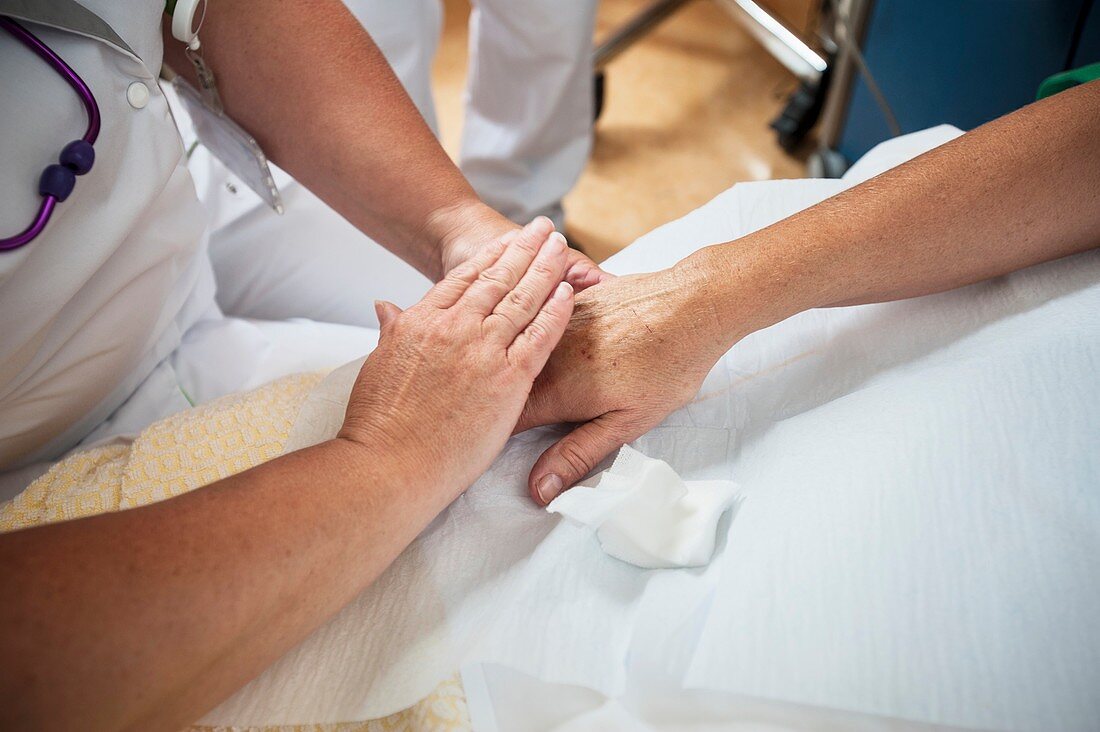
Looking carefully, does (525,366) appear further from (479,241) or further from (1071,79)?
(1071,79)

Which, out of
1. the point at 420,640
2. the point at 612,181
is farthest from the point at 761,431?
the point at 612,181

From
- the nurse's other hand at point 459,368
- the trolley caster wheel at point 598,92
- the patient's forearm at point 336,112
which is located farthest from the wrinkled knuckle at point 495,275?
the trolley caster wheel at point 598,92

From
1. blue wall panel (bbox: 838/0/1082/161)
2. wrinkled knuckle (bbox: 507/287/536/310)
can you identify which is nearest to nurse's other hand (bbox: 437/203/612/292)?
wrinkled knuckle (bbox: 507/287/536/310)

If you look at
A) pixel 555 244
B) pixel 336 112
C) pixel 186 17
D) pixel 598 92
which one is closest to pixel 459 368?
pixel 555 244

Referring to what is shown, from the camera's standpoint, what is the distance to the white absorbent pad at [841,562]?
22.1 inches

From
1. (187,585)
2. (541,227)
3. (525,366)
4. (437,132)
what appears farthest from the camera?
(437,132)

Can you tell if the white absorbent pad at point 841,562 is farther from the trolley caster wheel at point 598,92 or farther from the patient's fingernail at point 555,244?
the trolley caster wheel at point 598,92

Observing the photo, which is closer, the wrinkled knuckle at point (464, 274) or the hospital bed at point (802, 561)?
the hospital bed at point (802, 561)

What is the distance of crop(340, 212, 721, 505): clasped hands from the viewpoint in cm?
72

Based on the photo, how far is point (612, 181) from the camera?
A: 2115 mm

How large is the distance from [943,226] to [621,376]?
334 millimetres

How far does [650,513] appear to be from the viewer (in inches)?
26.0

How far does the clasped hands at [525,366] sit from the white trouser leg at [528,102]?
0.90m

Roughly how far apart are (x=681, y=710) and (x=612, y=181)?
1.68 meters
